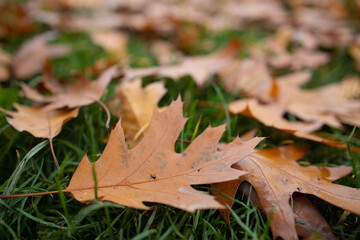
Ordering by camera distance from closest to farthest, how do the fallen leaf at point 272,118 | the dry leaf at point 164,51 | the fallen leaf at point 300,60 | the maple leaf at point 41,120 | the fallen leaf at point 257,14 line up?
the maple leaf at point 41,120
the fallen leaf at point 272,118
the dry leaf at point 164,51
the fallen leaf at point 300,60
the fallen leaf at point 257,14

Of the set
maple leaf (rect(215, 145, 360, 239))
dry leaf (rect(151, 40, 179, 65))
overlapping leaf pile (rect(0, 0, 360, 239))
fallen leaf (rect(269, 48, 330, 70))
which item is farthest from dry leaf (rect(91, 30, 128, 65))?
maple leaf (rect(215, 145, 360, 239))

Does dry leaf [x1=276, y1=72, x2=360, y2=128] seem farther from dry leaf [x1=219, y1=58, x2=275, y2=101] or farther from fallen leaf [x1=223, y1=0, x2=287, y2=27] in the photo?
fallen leaf [x1=223, y1=0, x2=287, y2=27]

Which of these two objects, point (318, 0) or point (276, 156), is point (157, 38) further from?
point (318, 0)

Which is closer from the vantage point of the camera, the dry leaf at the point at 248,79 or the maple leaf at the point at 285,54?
the dry leaf at the point at 248,79

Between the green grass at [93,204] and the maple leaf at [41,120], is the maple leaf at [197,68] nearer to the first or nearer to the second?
the green grass at [93,204]

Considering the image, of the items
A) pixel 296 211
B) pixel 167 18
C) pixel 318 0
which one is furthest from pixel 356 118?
pixel 318 0

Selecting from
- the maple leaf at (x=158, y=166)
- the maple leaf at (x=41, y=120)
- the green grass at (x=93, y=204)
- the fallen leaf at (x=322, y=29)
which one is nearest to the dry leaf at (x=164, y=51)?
the green grass at (x=93, y=204)

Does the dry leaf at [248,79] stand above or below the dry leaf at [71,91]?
below

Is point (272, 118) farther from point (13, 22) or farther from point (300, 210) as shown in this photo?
point (13, 22)

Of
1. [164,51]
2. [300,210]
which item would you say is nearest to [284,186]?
[300,210]
